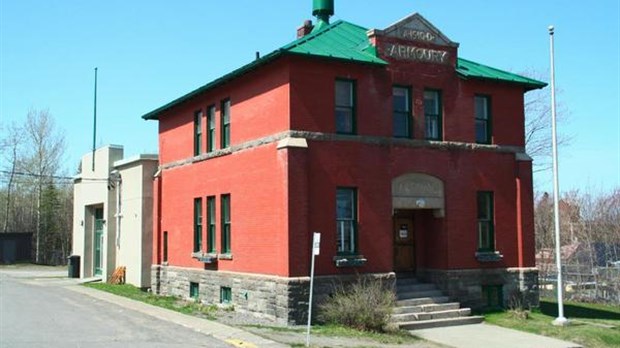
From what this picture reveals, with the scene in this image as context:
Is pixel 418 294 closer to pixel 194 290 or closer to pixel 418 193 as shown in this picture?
pixel 418 193

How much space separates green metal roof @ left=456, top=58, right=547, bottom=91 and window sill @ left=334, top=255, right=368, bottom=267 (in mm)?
6944

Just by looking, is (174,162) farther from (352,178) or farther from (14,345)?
(14,345)

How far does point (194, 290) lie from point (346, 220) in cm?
770

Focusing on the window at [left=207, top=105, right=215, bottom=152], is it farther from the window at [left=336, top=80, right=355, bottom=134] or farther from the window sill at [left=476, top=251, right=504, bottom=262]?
the window sill at [left=476, top=251, right=504, bottom=262]

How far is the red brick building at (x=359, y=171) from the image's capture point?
18.8 meters

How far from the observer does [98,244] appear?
3644 centimetres

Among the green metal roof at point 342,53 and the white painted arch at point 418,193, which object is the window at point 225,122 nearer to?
the green metal roof at point 342,53

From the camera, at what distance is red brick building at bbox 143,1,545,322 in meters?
18.8

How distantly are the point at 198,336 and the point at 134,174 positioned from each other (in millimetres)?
15816

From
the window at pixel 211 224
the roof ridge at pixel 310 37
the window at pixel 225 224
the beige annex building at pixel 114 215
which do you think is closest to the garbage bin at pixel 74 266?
the beige annex building at pixel 114 215

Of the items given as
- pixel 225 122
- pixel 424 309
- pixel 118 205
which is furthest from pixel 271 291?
pixel 118 205

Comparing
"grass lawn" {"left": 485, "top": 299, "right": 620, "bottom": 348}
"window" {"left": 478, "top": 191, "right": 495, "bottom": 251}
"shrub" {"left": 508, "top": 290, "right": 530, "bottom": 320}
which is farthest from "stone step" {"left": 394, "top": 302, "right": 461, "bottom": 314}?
"window" {"left": 478, "top": 191, "right": 495, "bottom": 251}

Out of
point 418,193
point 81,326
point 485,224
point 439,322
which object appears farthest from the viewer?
point 485,224

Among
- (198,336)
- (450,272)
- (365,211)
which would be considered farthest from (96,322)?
(450,272)
